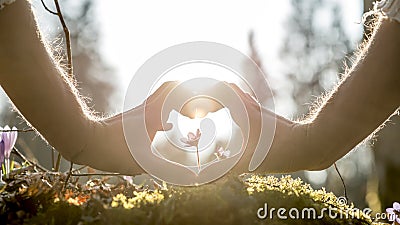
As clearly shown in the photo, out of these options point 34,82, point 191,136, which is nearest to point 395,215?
point 191,136

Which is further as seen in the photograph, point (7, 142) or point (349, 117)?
point (7, 142)

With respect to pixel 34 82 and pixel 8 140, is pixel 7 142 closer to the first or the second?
pixel 8 140

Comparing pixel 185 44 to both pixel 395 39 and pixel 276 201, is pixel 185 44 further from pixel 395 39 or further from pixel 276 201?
pixel 276 201

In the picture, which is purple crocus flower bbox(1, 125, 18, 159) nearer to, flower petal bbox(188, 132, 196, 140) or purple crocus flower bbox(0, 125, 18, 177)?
purple crocus flower bbox(0, 125, 18, 177)

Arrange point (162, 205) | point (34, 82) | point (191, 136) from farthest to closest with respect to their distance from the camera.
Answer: point (191, 136) < point (34, 82) < point (162, 205)

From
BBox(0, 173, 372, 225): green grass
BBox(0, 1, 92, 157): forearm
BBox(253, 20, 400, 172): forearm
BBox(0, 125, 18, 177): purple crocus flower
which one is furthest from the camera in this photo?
BBox(0, 125, 18, 177): purple crocus flower

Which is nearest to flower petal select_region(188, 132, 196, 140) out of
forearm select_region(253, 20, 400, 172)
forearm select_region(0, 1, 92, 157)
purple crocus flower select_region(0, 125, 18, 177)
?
forearm select_region(253, 20, 400, 172)

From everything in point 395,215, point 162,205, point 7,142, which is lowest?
point 162,205

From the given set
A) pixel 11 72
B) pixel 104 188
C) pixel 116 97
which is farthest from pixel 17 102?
pixel 116 97

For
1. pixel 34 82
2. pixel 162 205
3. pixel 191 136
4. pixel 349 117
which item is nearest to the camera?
pixel 162 205

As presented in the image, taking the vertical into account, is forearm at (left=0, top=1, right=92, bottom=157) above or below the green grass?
above

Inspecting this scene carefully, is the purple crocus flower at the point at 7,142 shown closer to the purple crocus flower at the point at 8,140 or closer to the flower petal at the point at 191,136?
the purple crocus flower at the point at 8,140

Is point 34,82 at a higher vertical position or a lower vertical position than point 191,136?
lower

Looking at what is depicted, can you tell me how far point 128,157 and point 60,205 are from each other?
397 mm
